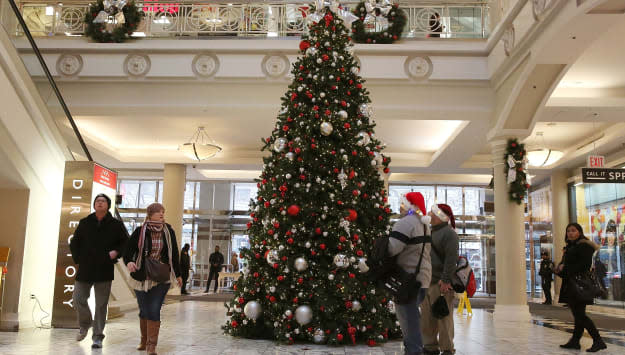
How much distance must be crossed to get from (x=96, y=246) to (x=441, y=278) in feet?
11.6

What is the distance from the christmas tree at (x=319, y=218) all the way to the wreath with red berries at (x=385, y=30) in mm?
3871

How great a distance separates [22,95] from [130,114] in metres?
3.77

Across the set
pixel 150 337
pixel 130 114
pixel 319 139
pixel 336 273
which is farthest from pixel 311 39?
pixel 130 114

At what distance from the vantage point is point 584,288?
5.98 meters

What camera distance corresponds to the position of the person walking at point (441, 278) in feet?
16.2

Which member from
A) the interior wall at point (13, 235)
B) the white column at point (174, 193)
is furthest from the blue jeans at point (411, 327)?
the white column at point (174, 193)

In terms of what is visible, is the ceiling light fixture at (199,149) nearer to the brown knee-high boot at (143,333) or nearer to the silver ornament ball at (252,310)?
the silver ornament ball at (252,310)

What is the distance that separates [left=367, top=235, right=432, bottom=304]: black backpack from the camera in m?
4.20

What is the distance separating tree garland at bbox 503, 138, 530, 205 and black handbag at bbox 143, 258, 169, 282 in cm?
749

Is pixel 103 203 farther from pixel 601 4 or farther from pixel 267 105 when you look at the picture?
pixel 601 4

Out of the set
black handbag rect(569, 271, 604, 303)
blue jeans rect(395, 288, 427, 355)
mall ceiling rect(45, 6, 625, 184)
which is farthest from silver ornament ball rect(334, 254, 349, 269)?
mall ceiling rect(45, 6, 625, 184)

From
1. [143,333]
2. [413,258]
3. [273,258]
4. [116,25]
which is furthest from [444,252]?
[116,25]

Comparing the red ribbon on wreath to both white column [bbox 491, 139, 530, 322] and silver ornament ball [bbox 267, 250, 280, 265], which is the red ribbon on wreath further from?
white column [bbox 491, 139, 530, 322]

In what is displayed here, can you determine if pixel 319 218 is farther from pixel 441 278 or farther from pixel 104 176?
pixel 104 176
